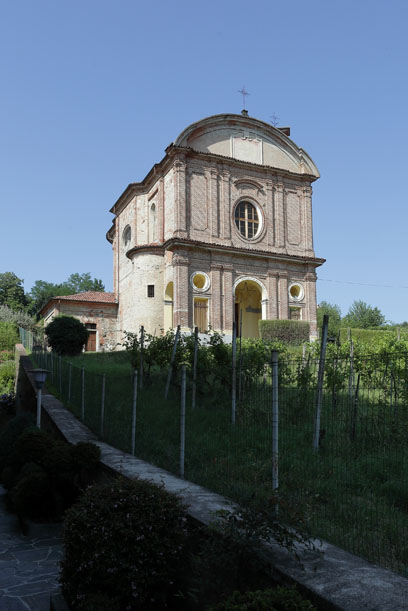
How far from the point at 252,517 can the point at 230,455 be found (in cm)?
396

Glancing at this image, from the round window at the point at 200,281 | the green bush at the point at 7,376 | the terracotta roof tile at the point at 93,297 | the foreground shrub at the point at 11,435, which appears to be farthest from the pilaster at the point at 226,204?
the foreground shrub at the point at 11,435

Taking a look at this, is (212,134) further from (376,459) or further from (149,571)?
(149,571)

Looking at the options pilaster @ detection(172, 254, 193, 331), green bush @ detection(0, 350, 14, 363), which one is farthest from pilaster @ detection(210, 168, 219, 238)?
green bush @ detection(0, 350, 14, 363)

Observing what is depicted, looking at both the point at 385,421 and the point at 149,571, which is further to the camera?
the point at 385,421

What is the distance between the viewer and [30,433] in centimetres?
778

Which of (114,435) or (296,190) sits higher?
(296,190)

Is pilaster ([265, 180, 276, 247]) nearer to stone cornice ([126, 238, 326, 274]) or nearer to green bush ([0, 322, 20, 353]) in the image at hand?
stone cornice ([126, 238, 326, 274])

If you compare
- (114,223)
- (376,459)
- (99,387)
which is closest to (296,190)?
(114,223)

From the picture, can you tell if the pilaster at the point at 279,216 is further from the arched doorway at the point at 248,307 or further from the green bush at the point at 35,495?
the green bush at the point at 35,495

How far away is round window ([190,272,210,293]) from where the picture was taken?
90.0 ft

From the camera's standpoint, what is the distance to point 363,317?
55156mm

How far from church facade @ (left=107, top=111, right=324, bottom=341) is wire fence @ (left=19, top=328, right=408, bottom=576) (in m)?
17.3

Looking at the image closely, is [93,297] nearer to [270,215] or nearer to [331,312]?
[270,215]

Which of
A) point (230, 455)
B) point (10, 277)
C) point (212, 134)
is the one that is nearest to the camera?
point (230, 455)
